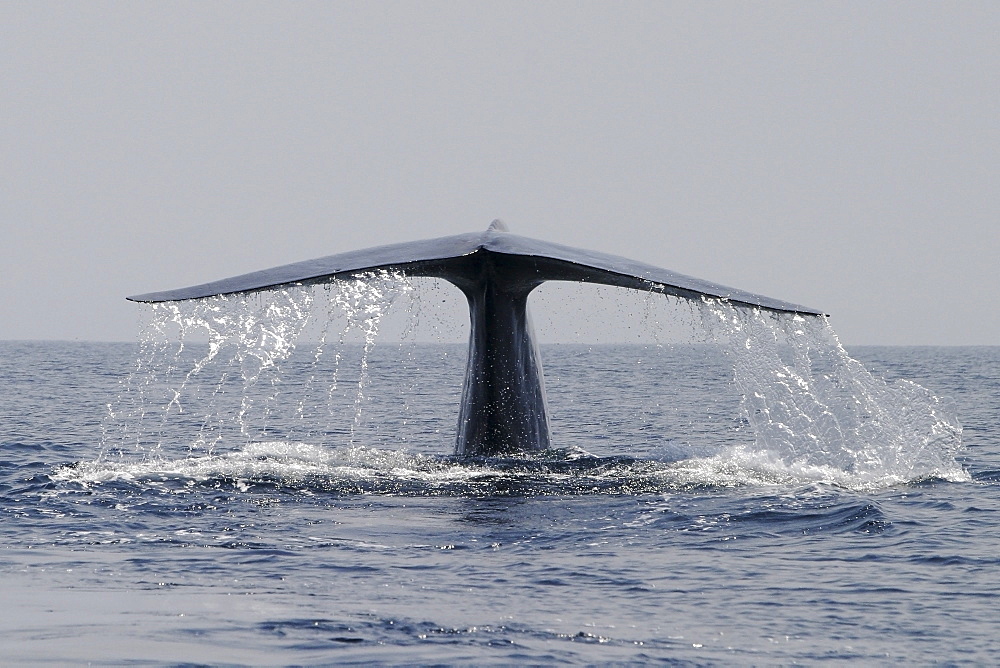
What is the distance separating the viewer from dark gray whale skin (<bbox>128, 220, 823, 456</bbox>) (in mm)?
9711

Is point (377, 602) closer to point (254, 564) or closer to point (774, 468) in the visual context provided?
point (254, 564)

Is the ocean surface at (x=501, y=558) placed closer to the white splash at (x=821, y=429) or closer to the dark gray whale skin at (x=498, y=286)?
the white splash at (x=821, y=429)

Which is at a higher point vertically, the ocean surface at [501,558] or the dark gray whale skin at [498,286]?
the dark gray whale skin at [498,286]

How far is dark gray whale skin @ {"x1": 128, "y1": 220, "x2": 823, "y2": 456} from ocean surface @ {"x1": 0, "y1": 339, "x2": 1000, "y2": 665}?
416 millimetres

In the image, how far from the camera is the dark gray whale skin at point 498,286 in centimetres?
971

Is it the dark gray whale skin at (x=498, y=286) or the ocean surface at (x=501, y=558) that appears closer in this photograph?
the ocean surface at (x=501, y=558)

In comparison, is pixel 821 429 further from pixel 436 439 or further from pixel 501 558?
pixel 501 558

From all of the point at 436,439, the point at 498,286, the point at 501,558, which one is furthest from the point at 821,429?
the point at 501,558

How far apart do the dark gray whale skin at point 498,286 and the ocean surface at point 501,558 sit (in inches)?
16.4

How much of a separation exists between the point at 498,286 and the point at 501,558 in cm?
408

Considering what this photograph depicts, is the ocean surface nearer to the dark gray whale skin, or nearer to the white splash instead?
the white splash

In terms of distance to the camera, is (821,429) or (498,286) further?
(821,429)

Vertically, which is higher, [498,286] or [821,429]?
[498,286]

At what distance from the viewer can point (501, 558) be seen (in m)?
7.73
